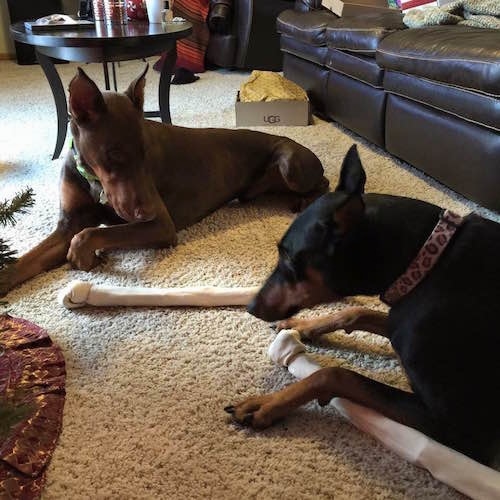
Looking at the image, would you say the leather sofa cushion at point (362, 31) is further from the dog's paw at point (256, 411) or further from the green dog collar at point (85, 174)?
the dog's paw at point (256, 411)

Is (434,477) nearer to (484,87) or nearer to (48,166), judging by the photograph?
(484,87)

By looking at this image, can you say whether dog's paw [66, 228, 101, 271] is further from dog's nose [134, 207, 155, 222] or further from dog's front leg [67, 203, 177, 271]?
dog's nose [134, 207, 155, 222]

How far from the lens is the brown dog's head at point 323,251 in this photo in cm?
124

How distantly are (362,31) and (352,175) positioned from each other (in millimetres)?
2390

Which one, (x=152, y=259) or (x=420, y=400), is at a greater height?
(x=420, y=400)

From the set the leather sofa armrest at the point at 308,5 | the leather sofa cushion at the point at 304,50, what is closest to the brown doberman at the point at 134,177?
the leather sofa cushion at the point at 304,50

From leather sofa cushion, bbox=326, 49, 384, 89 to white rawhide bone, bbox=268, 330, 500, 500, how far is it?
235 centimetres

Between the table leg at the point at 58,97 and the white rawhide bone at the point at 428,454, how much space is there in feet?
7.81

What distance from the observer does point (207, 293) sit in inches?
70.7

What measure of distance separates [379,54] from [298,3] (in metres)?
2.10

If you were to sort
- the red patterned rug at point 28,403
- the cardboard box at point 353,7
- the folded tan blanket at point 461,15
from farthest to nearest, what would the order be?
the cardboard box at point 353,7
the folded tan blanket at point 461,15
the red patterned rug at point 28,403

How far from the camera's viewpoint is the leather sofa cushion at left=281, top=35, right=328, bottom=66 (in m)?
3.97

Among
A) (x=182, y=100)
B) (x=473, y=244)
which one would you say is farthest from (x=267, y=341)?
(x=182, y=100)

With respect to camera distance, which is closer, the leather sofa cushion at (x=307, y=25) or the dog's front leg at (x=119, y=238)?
the dog's front leg at (x=119, y=238)
